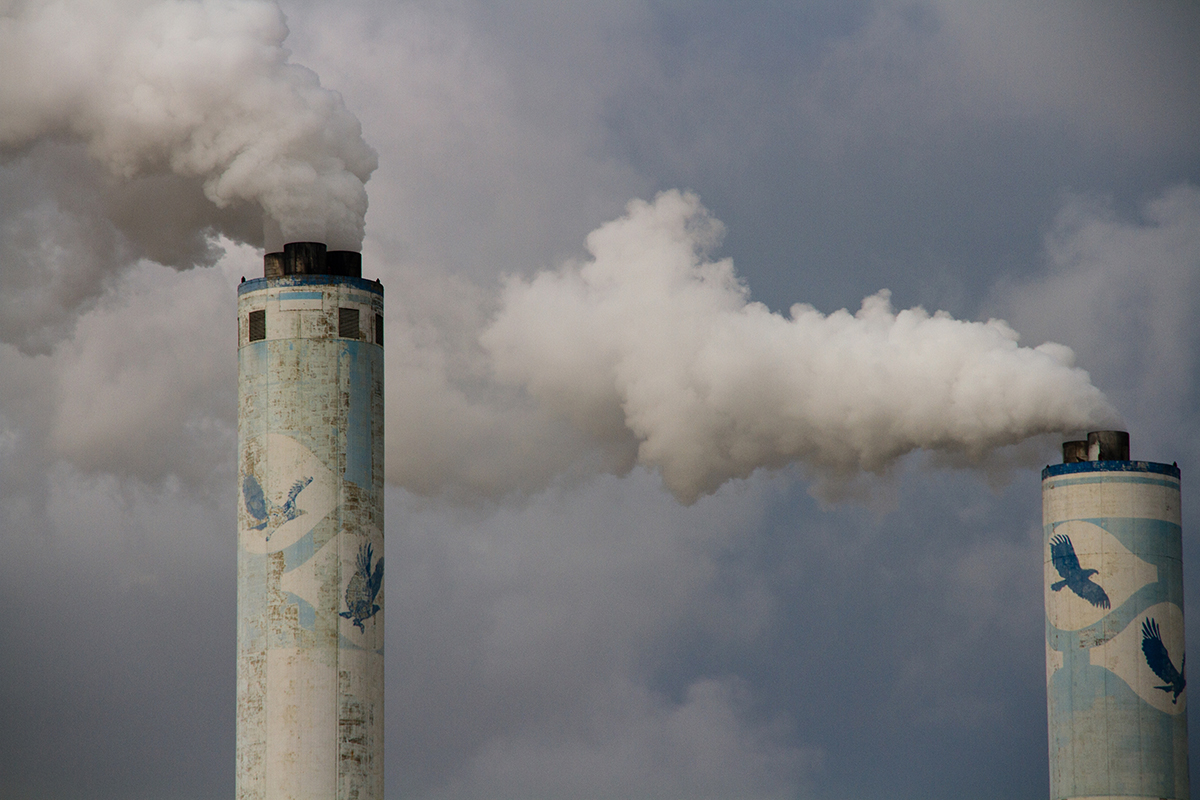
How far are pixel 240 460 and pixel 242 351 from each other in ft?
11.3

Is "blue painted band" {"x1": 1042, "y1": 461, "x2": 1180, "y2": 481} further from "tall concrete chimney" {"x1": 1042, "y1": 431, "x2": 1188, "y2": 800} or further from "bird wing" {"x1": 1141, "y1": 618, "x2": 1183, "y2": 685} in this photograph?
"bird wing" {"x1": 1141, "y1": 618, "x2": 1183, "y2": 685}

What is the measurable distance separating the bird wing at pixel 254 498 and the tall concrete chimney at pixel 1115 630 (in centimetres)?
3003

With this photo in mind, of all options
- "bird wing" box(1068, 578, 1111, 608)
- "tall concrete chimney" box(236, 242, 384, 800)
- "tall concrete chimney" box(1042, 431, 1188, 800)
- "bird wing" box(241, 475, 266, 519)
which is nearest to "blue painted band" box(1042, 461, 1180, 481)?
"tall concrete chimney" box(1042, 431, 1188, 800)

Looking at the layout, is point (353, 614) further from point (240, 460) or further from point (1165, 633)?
point (1165, 633)

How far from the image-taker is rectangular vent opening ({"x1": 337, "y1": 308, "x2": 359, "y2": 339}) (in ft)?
209

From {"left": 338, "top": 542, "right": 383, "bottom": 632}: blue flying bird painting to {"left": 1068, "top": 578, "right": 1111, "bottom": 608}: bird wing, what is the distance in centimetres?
2692

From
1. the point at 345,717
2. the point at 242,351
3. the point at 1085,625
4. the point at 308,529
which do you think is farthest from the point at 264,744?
the point at 1085,625

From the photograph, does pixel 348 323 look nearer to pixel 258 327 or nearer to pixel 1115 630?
pixel 258 327

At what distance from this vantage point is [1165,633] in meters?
74.6

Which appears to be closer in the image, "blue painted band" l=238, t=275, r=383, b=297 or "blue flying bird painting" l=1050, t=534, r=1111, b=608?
"blue painted band" l=238, t=275, r=383, b=297

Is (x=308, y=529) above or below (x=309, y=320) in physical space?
below

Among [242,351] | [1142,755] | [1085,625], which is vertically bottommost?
[1142,755]

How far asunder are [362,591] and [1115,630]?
93.2 ft

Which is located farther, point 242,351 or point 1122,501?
point 1122,501
